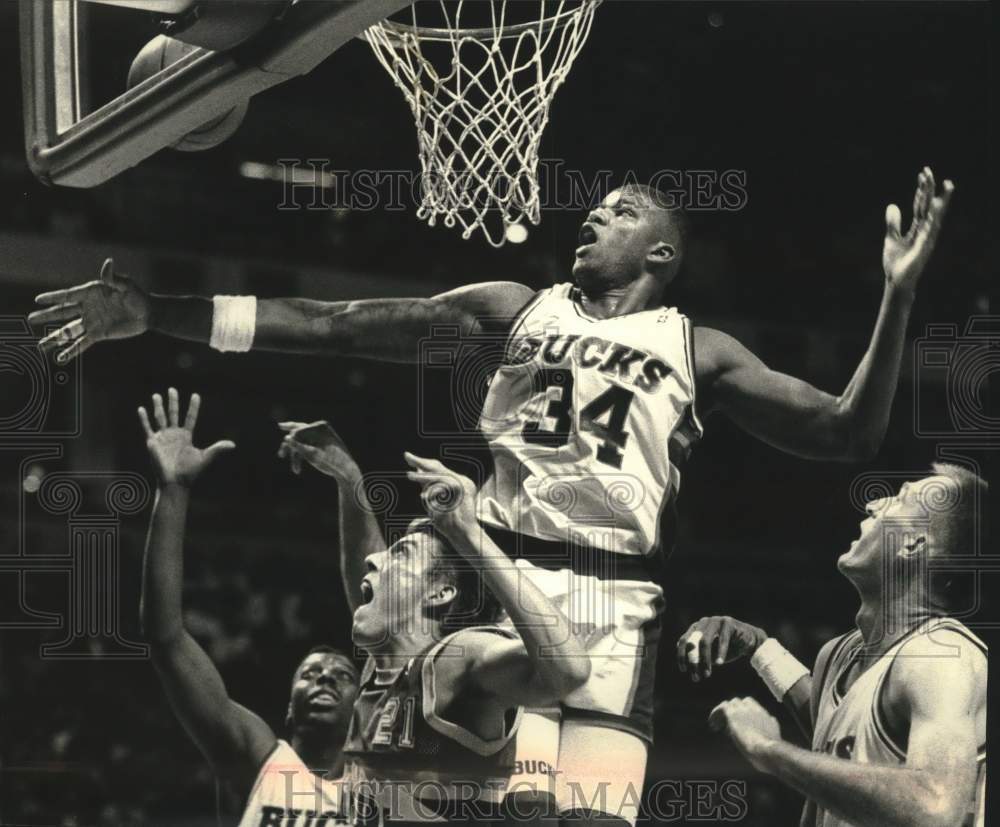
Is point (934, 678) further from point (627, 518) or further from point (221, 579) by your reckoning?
point (221, 579)

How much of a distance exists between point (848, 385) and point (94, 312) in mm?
2317

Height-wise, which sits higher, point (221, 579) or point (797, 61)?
point (797, 61)

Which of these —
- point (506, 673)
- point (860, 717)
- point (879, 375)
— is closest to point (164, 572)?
point (506, 673)

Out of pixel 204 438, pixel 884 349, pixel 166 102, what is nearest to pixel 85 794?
pixel 204 438

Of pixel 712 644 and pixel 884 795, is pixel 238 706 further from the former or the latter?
pixel 884 795

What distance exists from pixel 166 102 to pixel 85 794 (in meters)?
2.25

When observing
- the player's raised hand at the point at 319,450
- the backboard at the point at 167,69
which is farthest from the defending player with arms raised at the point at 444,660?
the backboard at the point at 167,69

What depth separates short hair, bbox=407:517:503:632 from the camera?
204 inches

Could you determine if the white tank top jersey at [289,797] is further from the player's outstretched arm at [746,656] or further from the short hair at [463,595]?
the player's outstretched arm at [746,656]

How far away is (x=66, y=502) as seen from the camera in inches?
222

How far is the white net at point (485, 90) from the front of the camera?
17.2 ft

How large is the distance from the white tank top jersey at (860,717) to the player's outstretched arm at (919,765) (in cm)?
3

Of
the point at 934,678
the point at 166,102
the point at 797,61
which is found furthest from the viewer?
the point at 797,61

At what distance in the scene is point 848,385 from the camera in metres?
5.16
